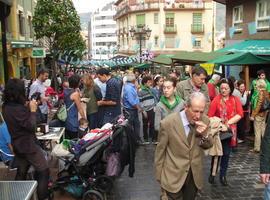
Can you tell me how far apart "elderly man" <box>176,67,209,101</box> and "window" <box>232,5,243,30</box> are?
11.8 m

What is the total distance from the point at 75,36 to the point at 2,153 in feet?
58.6

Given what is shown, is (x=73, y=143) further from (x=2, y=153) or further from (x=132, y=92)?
(x=132, y=92)

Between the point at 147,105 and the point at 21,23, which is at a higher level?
the point at 21,23

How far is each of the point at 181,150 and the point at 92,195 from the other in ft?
6.15

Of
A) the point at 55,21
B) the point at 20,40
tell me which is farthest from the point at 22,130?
the point at 20,40

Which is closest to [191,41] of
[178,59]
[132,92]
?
[178,59]

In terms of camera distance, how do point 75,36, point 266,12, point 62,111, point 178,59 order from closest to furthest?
point 62,111
point 266,12
point 178,59
point 75,36

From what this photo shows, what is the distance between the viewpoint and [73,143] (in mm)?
5496

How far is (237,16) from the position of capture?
17609mm

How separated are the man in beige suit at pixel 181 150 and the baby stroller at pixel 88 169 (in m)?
1.35

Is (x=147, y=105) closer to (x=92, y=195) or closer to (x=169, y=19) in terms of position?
(x=92, y=195)

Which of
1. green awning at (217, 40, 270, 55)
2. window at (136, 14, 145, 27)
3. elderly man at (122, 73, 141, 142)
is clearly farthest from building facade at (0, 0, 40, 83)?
window at (136, 14, 145, 27)

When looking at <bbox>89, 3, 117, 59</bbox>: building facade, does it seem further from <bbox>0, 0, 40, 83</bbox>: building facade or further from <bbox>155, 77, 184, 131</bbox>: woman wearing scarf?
<bbox>155, 77, 184, 131</bbox>: woman wearing scarf

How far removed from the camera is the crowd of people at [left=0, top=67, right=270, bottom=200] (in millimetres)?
3807
